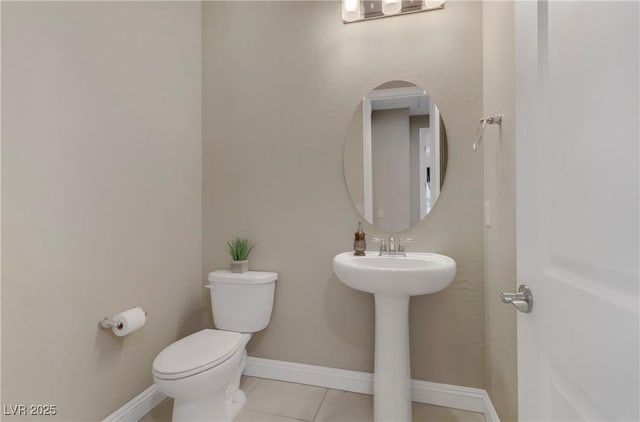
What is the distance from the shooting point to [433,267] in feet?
4.34

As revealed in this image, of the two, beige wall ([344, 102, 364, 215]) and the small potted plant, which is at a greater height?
beige wall ([344, 102, 364, 215])

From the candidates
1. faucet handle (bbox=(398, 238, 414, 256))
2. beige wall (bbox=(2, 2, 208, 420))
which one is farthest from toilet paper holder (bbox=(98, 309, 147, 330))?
faucet handle (bbox=(398, 238, 414, 256))

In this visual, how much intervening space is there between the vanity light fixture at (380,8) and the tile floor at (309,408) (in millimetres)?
2176

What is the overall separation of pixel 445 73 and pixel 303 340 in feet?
5.80

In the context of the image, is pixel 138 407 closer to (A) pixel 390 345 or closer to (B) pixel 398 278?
(A) pixel 390 345

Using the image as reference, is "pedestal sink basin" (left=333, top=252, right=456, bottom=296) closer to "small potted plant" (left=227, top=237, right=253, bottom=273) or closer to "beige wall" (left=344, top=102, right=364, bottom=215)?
"beige wall" (left=344, top=102, right=364, bottom=215)

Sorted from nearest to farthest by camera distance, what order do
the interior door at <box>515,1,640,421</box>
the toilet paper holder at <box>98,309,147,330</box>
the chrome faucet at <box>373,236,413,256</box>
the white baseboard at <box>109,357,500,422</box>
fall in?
1. the interior door at <box>515,1,640,421</box>
2. the toilet paper holder at <box>98,309,147,330</box>
3. the white baseboard at <box>109,357,500,422</box>
4. the chrome faucet at <box>373,236,413,256</box>

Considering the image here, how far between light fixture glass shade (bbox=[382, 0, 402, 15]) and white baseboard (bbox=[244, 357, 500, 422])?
2.06 meters

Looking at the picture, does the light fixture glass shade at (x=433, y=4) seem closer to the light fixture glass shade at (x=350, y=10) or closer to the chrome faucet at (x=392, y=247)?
the light fixture glass shade at (x=350, y=10)

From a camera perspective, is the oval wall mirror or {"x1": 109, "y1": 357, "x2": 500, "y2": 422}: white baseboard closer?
{"x1": 109, "y1": 357, "x2": 500, "y2": 422}: white baseboard

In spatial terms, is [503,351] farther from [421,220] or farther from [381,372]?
[421,220]

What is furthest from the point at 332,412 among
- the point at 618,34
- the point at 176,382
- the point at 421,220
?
the point at 618,34

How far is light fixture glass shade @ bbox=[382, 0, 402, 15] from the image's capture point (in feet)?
5.56

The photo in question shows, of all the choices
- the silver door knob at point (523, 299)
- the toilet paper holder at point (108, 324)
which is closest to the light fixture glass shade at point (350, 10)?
the silver door knob at point (523, 299)
